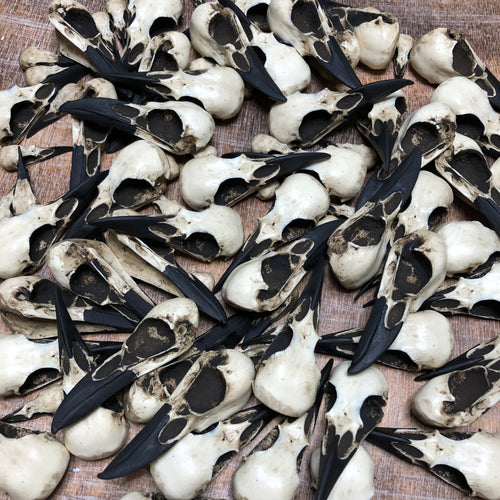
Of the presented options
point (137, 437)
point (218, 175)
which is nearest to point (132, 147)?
point (218, 175)

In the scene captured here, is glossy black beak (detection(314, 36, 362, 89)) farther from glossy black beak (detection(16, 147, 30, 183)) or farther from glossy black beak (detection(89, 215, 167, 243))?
glossy black beak (detection(16, 147, 30, 183))

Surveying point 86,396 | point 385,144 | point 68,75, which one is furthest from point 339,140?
point 86,396

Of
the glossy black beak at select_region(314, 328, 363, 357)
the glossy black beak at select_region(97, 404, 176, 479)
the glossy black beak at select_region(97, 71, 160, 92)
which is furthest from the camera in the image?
the glossy black beak at select_region(97, 71, 160, 92)

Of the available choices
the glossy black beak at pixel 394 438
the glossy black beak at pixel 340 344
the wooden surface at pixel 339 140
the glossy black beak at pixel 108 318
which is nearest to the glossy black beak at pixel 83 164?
the wooden surface at pixel 339 140

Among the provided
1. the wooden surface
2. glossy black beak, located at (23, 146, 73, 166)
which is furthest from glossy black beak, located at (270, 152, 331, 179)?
glossy black beak, located at (23, 146, 73, 166)

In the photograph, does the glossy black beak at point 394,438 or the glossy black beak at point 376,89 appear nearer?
the glossy black beak at point 394,438

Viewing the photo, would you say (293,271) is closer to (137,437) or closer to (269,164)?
(269,164)

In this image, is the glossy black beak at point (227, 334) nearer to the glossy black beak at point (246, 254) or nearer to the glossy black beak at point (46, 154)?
the glossy black beak at point (246, 254)
